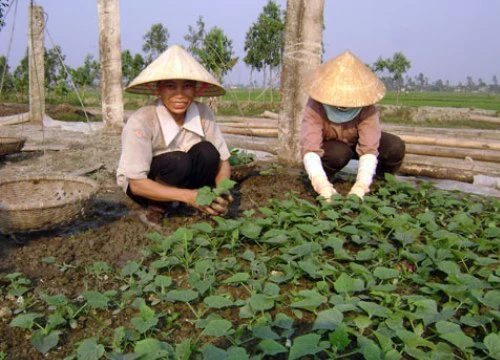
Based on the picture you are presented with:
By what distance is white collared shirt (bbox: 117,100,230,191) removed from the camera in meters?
2.35

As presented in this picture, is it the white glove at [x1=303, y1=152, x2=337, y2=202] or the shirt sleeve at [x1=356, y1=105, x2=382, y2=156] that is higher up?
the shirt sleeve at [x1=356, y1=105, x2=382, y2=156]

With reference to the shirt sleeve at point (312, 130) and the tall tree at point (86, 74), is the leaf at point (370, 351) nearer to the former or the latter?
the shirt sleeve at point (312, 130)

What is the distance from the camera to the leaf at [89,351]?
1.25 metres

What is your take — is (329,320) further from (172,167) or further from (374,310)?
(172,167)

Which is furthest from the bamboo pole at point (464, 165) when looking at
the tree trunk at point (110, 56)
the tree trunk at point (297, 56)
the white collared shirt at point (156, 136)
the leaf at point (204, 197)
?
the tree trunk at point (110, 56)

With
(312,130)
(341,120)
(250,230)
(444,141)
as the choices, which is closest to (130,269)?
(250,230)

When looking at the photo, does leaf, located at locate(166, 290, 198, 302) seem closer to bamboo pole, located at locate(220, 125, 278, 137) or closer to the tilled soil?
the tilled soil

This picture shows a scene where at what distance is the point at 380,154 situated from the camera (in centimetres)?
326

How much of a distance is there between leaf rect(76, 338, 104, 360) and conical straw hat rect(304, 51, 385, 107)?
1.89 meters

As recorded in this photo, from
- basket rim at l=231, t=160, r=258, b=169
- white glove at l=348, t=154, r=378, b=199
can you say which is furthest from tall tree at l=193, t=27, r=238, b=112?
white glove at l=348, t=154, r=378, b=199

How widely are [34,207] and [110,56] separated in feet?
15.5

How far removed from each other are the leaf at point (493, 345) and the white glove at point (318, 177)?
4.68 ft

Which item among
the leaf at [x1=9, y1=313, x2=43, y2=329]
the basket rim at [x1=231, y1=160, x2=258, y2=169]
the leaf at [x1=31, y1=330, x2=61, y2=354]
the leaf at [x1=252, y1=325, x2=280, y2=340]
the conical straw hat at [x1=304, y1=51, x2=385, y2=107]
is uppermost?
the conical straw hat at [x1=304, y1=51, x2=385, y2=107]

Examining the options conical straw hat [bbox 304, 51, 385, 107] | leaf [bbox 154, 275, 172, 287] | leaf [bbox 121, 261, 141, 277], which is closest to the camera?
leaf [bbox 154, 275, 172, 287]
